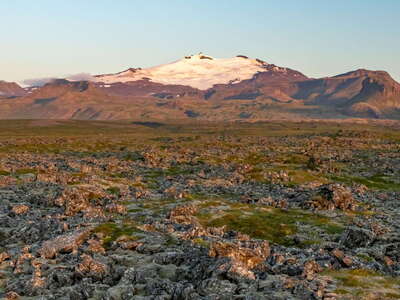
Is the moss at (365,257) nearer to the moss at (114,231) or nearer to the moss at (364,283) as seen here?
the moss at (364,283)

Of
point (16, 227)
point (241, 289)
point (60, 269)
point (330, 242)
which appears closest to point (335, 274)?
point (241, 289)

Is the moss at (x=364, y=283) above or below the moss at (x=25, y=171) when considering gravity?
above

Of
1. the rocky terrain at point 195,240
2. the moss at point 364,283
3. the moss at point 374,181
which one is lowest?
the moss at point 374,181

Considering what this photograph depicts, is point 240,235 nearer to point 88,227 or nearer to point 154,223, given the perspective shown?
point 154,223

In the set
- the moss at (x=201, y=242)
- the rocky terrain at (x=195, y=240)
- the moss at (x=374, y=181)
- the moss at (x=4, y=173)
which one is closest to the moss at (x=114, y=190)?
the rocky terrain at (x=195, y=240)

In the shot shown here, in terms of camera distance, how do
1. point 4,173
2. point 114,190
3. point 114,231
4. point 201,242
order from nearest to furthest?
point 201,242 < point 114,231 < point 114,190 < point 4,173

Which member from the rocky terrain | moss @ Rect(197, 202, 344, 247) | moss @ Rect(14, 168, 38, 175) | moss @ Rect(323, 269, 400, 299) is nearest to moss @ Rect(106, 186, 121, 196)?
the rocky terrain

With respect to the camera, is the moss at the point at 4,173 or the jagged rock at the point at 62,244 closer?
the jagged rock at the point at 62,244

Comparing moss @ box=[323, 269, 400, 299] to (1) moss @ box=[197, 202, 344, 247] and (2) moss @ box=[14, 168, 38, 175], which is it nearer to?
(1) moss @ box=[197, 202, 344, 247]

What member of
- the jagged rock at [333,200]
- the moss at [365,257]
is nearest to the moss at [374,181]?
the jagged rock at [333,200]

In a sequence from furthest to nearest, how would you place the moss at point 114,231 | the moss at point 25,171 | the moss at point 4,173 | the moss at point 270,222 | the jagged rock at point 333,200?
the moss at point 25,171
the moss at point 4,173
the jagged rock at point 333,200
the moss at point 270,222
the moss at point 114,231

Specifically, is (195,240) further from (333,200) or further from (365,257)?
(333,200)

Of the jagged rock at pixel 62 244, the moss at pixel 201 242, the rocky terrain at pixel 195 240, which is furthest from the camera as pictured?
the moss at pixel 201 242

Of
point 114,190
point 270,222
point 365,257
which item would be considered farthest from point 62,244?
point 114,190
